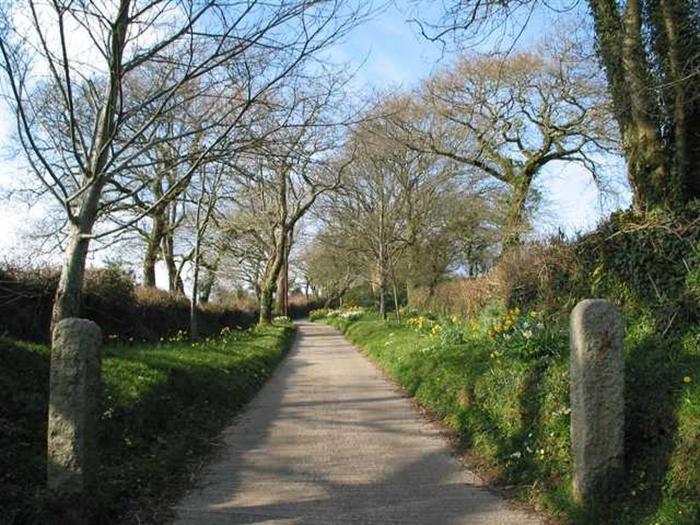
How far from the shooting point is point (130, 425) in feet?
22.4

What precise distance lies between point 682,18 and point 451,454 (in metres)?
6.21

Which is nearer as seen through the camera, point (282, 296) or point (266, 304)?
point (266, 304)

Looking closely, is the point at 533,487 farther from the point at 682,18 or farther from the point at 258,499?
the point at 682,18

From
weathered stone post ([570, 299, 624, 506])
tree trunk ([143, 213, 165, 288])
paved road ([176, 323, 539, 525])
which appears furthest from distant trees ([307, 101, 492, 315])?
weathered stone post ([570, 299, 624, 506])

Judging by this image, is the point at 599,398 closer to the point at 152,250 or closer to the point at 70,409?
the point at 70,409

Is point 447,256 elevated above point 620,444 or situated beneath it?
elevated above

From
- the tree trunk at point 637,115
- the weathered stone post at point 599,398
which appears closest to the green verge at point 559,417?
the weathered stone post at point 599,398

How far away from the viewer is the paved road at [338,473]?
16.6 feet

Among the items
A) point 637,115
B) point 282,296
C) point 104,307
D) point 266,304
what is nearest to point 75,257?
point 104,307

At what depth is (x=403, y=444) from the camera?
24.6 ft

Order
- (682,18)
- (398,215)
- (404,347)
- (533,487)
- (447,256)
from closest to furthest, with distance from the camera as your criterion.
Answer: (533,487) → (682,18) → (404,347) → (398,215) → (447,256)

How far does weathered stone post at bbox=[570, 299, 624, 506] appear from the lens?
4.71 m

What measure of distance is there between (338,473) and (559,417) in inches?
86.2

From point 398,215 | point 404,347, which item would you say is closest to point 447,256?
point 398,215
